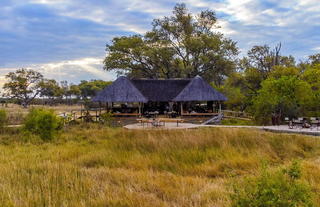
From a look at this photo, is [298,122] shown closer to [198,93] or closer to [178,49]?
[198,93]

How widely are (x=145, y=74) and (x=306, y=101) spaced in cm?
2060

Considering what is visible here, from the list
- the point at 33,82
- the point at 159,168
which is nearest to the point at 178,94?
the point at 159,168

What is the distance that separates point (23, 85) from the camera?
165 feet

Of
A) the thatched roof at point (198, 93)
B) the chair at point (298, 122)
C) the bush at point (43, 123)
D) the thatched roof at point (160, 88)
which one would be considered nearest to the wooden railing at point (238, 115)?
the thatched roof at point (198, 93)

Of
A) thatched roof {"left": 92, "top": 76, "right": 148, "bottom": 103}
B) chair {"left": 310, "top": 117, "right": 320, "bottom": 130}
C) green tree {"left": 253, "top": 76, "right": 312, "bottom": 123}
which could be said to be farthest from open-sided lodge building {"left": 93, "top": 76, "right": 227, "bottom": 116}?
chair {"left": 310, "top": 117, "right": 320, "bottom": 130}

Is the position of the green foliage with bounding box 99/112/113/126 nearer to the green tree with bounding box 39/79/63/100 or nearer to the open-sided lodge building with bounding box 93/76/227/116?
the open-sided lodge building with bounding box 93/76/227/116

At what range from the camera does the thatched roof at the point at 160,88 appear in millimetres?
24875

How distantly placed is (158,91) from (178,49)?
923 cm

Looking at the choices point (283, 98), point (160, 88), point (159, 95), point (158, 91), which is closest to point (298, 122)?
point (283, 98)

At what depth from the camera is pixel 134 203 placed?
3561 millimetres

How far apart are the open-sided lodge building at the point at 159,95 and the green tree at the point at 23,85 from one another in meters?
32.8

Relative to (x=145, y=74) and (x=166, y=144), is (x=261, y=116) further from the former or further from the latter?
(x=145, y=74)

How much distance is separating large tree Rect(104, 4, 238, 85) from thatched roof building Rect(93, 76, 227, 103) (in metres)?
5.25

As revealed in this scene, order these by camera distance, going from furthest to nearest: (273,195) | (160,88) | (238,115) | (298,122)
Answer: (238,115) → (160,88) → (298,122) → (273,195)
